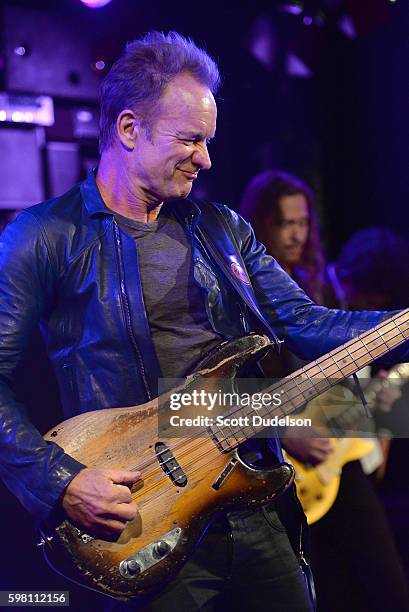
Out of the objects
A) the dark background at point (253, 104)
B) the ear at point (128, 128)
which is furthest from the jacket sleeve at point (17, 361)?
the dark background at point (253, 104)

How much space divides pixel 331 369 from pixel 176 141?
722 mm

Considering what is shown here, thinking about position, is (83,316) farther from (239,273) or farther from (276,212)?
(276,212)

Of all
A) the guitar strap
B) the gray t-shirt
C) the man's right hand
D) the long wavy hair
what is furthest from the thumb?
the long wavy hair

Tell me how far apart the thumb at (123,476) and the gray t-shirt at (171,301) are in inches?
11.1

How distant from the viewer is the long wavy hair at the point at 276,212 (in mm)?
3400

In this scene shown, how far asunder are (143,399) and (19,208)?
128cm

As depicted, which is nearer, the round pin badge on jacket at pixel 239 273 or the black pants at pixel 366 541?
the round pin badge on jacket at pixel 239 273

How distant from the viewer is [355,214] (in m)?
4.41

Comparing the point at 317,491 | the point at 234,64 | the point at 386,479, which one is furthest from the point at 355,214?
the point at 317,491

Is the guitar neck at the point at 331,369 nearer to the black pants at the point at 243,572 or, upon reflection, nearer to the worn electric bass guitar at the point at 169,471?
the worn electric bass guitar at the point at 169,471

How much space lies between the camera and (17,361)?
199 centimetres

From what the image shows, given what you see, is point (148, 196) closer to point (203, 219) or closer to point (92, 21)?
point (203, 219)

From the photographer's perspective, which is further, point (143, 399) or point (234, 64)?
point (234, 64)

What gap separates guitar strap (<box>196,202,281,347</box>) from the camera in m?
2.08
